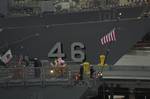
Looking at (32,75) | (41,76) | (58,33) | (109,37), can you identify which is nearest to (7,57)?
(58,33)

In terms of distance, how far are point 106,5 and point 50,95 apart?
372 inches

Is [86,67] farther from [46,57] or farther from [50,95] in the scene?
[46,57]

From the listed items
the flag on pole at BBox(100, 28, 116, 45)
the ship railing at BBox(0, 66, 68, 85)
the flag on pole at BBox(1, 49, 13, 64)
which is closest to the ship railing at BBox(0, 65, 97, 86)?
the ship railing at BBox(0, 66, 68, 85)

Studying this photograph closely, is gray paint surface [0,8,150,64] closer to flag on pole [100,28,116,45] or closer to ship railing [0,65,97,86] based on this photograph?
flag on pole [100,28,116,45]

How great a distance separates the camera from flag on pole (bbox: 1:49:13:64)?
75.6 feet

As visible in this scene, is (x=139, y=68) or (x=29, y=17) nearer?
(x=139, y=68)

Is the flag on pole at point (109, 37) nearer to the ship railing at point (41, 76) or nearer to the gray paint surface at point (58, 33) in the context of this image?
the gray paint surface at point (58, 33)

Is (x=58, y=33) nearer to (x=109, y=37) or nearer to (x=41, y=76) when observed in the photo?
(x=109, y=37)

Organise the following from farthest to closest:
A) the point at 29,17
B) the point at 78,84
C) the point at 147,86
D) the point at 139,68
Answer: the point at 29,17 → the point at 139,68 → the point at 147,86 → the point at 78,84

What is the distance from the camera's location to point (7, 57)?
2419 cm

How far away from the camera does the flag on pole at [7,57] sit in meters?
23.1

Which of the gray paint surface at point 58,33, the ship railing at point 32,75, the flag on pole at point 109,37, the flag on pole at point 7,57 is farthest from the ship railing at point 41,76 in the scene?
the flag on pole at point 109,37

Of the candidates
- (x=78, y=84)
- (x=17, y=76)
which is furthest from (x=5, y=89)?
(x=78, y=84)

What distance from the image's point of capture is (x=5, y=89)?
18.7 metres
